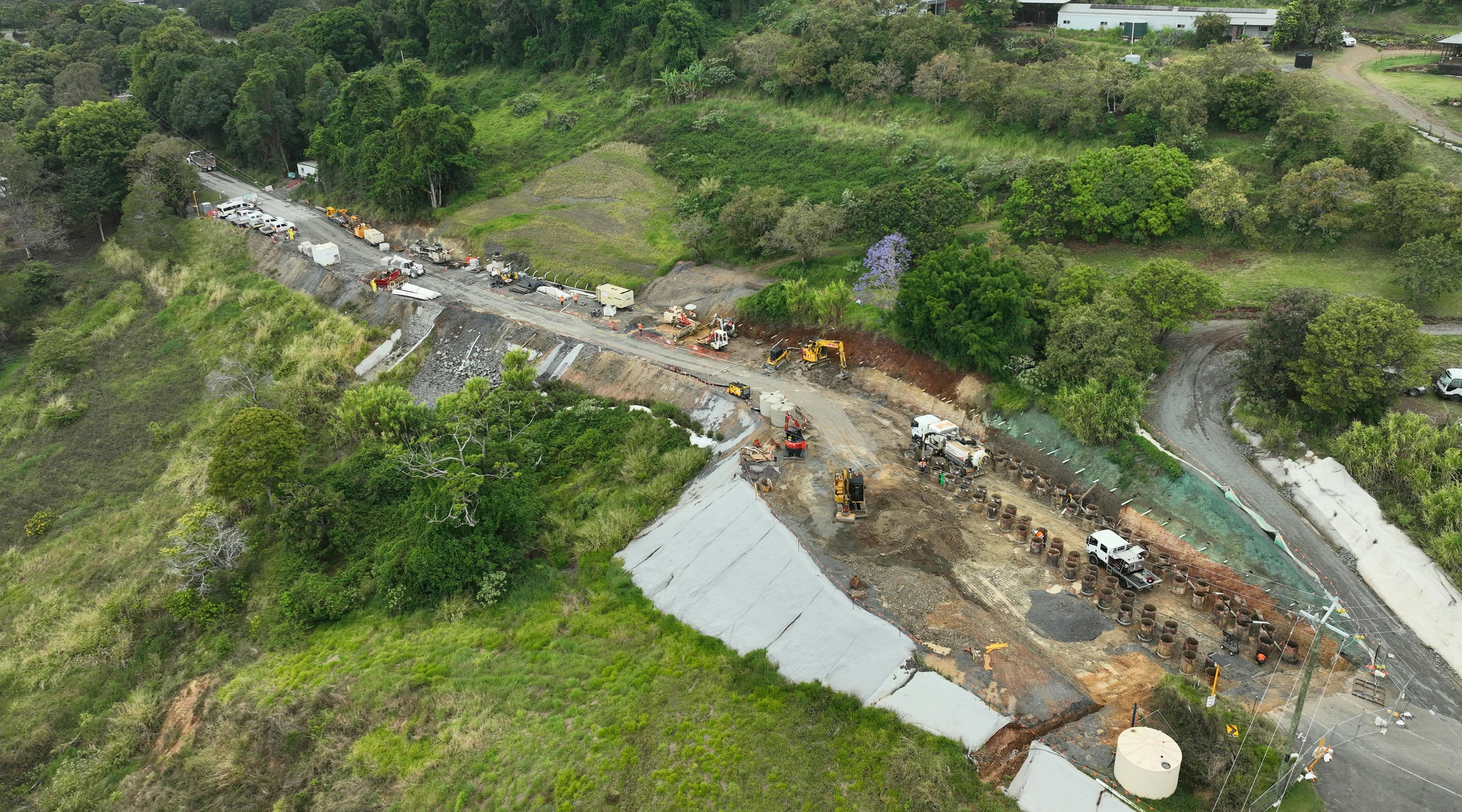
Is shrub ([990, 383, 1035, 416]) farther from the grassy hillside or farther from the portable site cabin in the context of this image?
the portable site cabin

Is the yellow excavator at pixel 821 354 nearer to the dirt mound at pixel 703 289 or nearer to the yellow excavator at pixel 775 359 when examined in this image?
the yellow excavator at pixel 775 359

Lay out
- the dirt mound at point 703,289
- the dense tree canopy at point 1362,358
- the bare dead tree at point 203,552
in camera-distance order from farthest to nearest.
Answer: the dirt mound at point 703,289 < the bare dead tree at point 203,552 < the dense tree canopy at point 1362,358

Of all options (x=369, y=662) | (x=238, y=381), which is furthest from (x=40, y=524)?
(x=369, y=662)

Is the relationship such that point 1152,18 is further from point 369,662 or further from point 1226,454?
point 369,662

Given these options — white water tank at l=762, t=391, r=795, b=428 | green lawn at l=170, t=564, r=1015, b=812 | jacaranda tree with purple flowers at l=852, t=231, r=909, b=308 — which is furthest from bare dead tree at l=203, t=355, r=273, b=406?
jacaranda tree with purple flowers at l=852, t=231, r=909, b=308

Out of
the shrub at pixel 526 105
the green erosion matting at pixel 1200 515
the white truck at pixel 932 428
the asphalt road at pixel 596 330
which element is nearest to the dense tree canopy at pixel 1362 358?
the green erosion matting at pixel 1200 515

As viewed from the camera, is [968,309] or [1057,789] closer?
[1057,789]

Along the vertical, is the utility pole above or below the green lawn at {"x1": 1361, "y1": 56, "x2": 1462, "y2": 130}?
below
